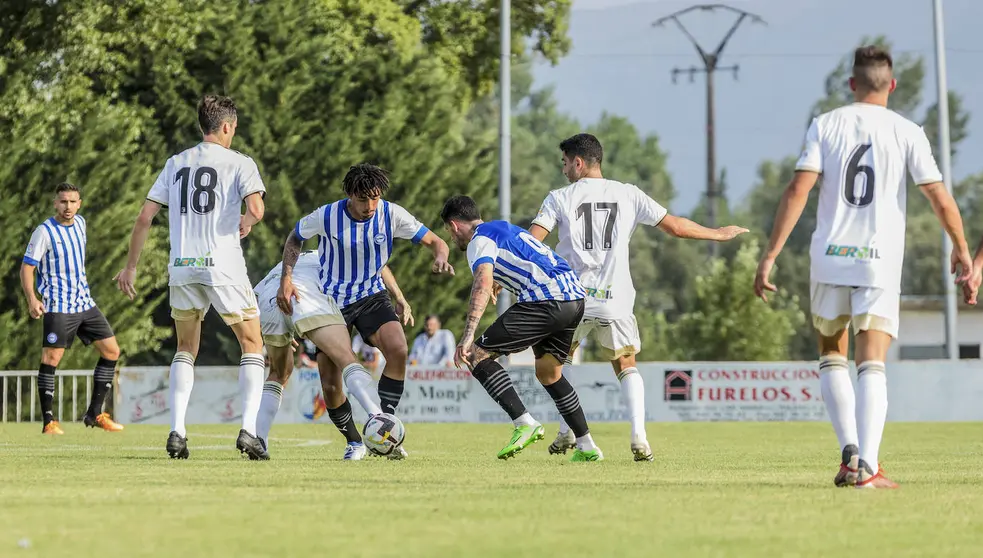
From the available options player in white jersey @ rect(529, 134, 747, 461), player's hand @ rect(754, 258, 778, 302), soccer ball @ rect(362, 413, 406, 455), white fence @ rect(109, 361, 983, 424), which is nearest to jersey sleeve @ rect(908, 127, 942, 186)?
player's hand @ rect(754, 258, 778, 302)

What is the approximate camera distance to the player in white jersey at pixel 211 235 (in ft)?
36.3

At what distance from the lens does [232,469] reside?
31.8ft

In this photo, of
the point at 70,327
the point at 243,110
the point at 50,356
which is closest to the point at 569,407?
the point at 70,327

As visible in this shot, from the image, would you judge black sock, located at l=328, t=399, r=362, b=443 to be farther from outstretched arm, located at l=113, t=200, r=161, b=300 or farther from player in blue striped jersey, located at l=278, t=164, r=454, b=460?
outstretched arm, located at l=113, t=200, r=161, b=300

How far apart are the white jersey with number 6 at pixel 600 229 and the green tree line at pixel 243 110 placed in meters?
19.5

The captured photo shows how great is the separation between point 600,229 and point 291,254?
218cm

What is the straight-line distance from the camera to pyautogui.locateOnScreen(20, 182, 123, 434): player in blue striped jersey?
16875mm

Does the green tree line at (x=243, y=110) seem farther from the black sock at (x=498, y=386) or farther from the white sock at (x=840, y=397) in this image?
the white sock at (x=840, y=397)

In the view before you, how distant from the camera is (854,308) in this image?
26.6 feet

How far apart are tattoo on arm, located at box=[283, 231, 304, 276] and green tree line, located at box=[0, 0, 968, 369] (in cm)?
1914

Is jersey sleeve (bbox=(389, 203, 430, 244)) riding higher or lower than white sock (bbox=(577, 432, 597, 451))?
higher

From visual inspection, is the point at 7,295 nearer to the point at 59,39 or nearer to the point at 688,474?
the point at 59,39

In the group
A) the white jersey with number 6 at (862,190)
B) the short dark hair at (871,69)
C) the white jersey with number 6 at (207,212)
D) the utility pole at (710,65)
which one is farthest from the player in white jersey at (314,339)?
the utility pole at (710,65)

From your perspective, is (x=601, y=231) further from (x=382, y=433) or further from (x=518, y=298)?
(x=382, y=433)
